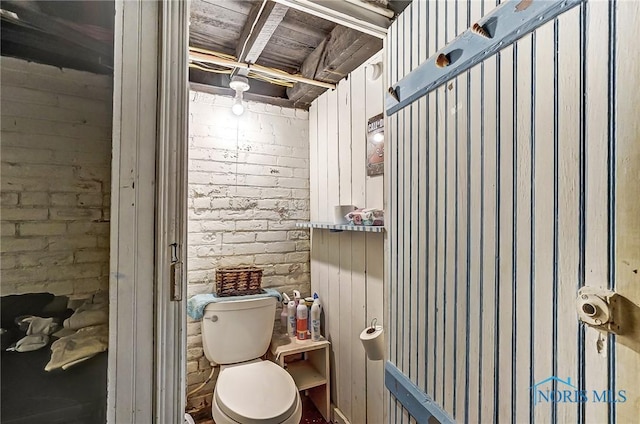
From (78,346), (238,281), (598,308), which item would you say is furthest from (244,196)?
(598,308)

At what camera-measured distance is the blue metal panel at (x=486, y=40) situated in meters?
0.63

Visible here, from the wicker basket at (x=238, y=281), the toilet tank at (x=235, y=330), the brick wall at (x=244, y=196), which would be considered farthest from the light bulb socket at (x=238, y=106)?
the toilet tank at (x=235, y=330)

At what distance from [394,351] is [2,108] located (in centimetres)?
119

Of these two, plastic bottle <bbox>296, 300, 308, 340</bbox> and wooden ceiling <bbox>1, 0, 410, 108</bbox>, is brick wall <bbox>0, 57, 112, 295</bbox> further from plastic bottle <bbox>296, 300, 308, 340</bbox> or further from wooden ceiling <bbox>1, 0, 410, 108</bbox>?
plastic bottle <bbox>296, 300, 308, 340</bbox>

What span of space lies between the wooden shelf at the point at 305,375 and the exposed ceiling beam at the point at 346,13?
6.25 ft

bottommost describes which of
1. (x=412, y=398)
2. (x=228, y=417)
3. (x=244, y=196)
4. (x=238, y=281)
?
(x=228, y=417)

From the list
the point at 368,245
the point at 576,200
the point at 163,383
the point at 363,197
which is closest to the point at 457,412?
the point at 576,200

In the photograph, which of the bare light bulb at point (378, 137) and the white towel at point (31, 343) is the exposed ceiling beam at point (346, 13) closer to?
the bare light bulb at point (378, 137)

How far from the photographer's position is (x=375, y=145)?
5.23 feet

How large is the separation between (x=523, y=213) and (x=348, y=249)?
1206mm

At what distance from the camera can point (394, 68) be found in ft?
3.78

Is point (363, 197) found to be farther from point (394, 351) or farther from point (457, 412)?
point (457, 412)

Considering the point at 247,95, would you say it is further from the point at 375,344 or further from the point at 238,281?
the point at 375,344

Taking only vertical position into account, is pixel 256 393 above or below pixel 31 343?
below
